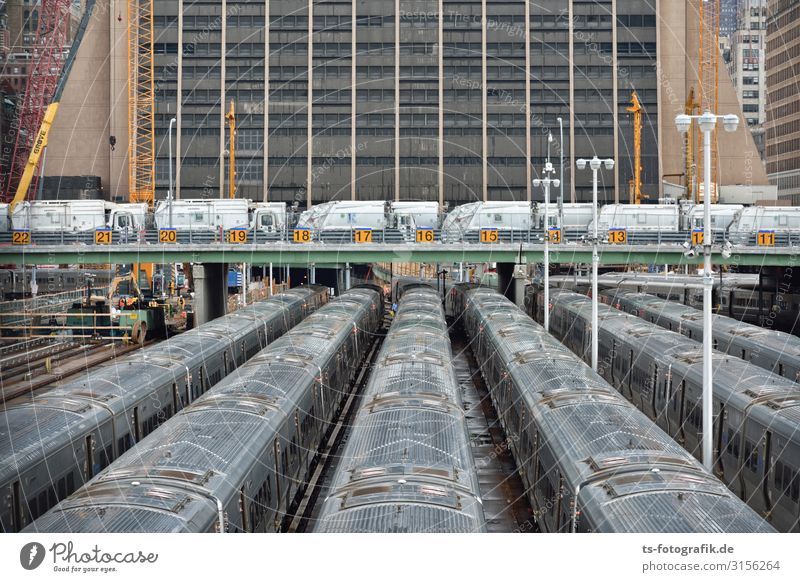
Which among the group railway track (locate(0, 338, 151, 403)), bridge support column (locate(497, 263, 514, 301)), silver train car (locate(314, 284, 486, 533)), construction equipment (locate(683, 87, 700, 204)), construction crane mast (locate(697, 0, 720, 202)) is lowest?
railway track (locate(0, 338, 151, 403))

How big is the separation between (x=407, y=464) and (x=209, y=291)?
4295 cm

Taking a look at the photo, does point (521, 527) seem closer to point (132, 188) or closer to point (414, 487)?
point (414, 487)

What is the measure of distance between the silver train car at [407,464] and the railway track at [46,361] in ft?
81.9

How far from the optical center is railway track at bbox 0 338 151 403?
43597 mm

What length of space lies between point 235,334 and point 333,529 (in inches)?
925

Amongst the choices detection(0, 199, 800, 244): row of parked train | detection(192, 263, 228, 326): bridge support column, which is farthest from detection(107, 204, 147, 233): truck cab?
detection(192, 263, 228, 326): bridge support column

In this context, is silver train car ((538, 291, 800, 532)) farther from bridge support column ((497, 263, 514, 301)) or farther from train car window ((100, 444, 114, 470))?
bridge support column ((497, 263, 514, 301))

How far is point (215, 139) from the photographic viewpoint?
120 metres

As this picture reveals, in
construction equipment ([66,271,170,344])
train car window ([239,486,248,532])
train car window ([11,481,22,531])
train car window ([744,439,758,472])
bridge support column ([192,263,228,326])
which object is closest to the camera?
train car window ([11,481,22,531])

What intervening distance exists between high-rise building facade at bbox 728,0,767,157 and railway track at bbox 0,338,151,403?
416 feet

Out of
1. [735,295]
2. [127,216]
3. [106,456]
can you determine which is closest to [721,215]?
[735,295]

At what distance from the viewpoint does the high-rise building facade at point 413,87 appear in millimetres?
118750

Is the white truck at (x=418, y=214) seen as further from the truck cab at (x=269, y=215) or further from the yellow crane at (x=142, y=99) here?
the yellow crane at (x=142, y=99)

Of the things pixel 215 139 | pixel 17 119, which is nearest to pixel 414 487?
pixel 17 119
